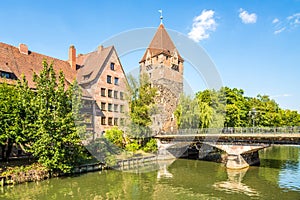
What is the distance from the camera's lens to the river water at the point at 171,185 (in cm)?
1684

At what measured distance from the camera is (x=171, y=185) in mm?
19969

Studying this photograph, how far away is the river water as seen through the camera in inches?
663

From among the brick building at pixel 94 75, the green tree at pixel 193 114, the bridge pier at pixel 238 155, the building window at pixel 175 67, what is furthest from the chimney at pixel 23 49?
the bridge pier at pixel 238 155

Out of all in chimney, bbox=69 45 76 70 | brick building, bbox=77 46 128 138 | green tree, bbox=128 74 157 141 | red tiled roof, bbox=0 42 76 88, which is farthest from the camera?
chimney, bbox=69 45 76 70

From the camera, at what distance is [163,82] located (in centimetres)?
4525

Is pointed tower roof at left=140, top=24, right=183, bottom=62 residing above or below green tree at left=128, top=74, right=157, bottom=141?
above

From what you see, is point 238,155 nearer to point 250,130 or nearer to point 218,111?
point 250,130

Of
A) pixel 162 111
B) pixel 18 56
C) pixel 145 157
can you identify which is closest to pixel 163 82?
pixel 162 111

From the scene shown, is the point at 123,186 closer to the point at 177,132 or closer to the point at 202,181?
the point at 202,181

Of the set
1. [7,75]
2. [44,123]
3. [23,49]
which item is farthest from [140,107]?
[23,49]

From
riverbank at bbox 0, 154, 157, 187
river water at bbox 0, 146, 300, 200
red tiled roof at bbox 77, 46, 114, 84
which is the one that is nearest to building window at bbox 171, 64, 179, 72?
red tiled roof at bbox 77, 46, 114, 84

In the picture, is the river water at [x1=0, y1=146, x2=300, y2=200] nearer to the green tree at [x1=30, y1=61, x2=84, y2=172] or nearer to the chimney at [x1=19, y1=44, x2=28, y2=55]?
the green tree at [x1=30, y1=61, x2=84, y2=172]

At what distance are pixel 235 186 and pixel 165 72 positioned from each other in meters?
29.7

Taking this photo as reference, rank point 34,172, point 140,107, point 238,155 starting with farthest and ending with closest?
point 140,107 < point 238,155 < point 34,172
